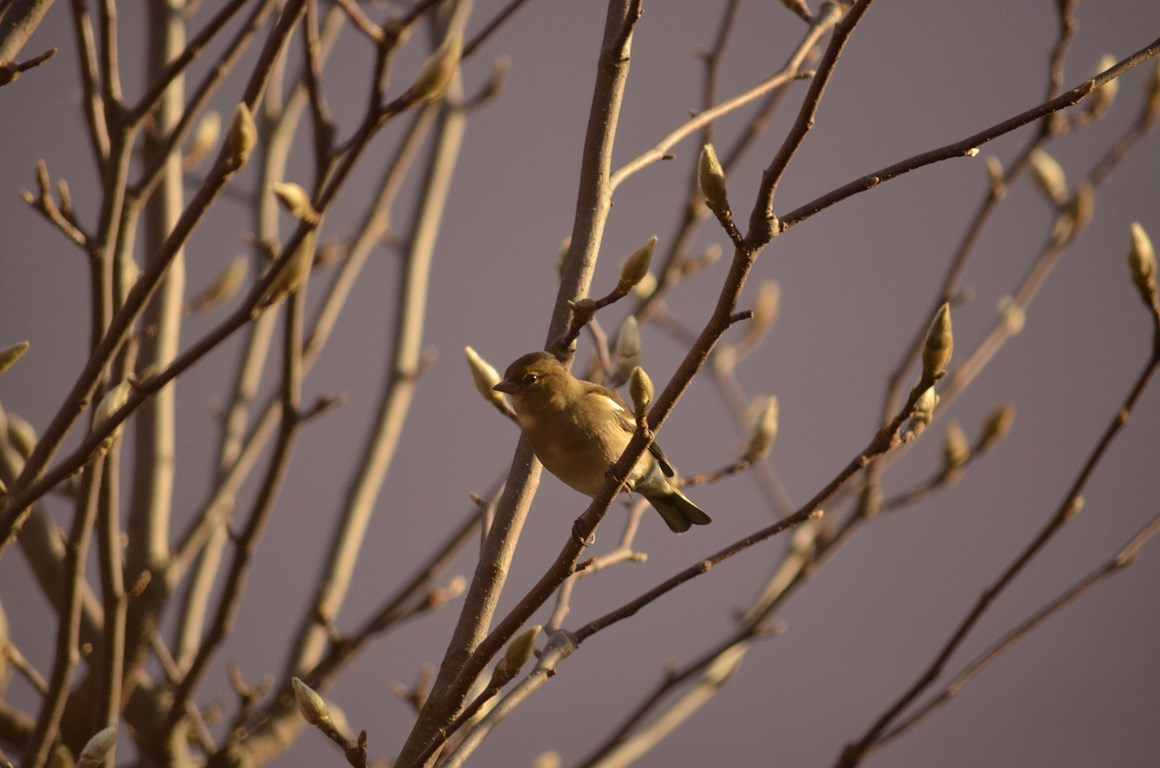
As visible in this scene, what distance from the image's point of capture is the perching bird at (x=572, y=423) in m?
1.84

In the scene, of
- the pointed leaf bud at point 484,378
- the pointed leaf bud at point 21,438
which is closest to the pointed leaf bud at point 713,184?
the pointed leaf bud at point 484,378

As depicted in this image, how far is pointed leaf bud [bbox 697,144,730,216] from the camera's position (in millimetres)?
1071

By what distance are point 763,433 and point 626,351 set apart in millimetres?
282

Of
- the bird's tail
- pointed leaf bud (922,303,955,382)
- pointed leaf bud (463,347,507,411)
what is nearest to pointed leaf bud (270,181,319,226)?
pointed leaf bud (463,347,507,411)

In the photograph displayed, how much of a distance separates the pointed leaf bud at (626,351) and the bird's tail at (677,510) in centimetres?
68

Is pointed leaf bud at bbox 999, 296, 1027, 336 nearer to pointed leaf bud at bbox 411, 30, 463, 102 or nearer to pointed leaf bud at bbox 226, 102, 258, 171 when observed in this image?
pointed leaf bud at bbox 411, 30, 463, 102

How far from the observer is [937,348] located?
46.4 inches

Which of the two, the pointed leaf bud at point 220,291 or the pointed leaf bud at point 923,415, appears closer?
the pointed leaf bud at point 923,415

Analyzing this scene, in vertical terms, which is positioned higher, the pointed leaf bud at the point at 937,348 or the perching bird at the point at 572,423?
the perching bird at the point at 572,423

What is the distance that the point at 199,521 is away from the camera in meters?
1.92

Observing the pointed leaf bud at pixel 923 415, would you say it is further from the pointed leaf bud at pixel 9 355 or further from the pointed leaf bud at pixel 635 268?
the pointed leaf bud at pixel 9 355

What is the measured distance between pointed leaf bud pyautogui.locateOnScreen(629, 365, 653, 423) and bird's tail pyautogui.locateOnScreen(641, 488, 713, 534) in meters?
1.14

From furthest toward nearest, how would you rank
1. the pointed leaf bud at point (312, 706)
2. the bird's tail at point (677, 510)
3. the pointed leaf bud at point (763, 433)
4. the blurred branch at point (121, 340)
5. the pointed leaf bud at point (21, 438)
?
1. the bird's tail at point (677, 510)
2. the pointed leaf bud at point (763, 433)
3. the pointed leaf bud at point (21, 438)
4. the pointed leaf bud at point (312, 706)
5. the blurred branch at point (121, 340)

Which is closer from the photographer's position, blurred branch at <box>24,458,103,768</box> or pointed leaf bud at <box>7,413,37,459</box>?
blurred branch at <box>24,458,103,768</box>
